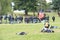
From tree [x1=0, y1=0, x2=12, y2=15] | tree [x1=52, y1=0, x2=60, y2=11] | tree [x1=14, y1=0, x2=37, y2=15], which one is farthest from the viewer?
tree [x1=52, y1=0, x2=60, y2=11]

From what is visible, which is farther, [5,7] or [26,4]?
[26,4]

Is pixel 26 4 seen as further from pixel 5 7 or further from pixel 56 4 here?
pixel 5 7

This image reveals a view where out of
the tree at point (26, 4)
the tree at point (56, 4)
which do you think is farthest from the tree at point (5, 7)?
the tree at point (56, 4)

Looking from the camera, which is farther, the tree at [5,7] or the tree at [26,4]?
the tree at [26,4]

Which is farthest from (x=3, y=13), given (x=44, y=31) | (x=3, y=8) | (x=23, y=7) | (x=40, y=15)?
(x=23, y=7)

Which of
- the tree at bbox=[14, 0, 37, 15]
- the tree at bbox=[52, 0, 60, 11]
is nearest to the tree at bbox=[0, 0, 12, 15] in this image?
the tree at bbox=[14, 0, 37, 15]

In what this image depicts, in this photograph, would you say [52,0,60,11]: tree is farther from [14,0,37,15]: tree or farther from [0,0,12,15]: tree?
[0,0,12,15]: tree

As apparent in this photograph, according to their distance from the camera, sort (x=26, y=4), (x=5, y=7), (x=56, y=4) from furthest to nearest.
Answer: (x=56, y=4)
(x=26, y=4)
(x=5, y=7)

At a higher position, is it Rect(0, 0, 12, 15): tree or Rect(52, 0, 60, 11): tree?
Rect(0, 0, 12, 15): tree

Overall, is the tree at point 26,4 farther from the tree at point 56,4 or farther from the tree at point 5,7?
the tree at point 5,7

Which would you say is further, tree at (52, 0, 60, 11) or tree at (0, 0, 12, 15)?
tree at (52, 0, 60, 11)

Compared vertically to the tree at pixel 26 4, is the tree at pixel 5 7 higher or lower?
higher

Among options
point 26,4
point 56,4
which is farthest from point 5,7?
point 56,4

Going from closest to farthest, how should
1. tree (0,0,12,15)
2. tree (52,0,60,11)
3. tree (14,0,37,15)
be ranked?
tree (0,0,12,15) < tree (14,0,37,15) < tree (52,0,60,11)
